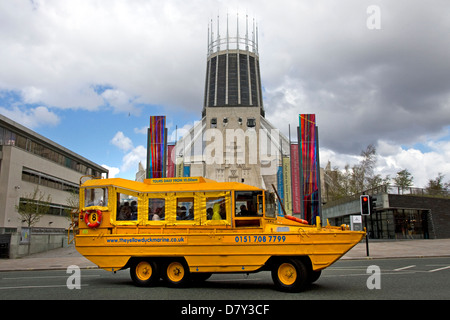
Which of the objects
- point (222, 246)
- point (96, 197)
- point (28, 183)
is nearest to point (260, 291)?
point (222, 246)

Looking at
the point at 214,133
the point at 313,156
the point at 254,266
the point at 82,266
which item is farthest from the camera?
the point at 214,133

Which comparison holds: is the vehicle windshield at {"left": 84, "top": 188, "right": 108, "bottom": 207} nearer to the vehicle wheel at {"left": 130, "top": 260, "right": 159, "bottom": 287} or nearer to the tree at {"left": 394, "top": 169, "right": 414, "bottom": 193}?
the vehicle wheel at {"left": 130, "top": 260, "right": 159, "bottom": 287}

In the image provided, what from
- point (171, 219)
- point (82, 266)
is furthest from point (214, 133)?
point (171, 219)

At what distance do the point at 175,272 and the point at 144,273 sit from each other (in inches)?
34.0

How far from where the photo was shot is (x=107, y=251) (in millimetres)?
10461

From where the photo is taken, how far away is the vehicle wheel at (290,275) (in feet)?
29.4

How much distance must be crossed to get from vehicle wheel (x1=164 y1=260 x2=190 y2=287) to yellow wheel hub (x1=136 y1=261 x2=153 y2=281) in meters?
0.47

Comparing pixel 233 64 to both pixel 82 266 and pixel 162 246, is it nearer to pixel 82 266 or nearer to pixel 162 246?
pixel 82 266

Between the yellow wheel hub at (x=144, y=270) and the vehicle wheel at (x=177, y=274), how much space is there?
47 cm

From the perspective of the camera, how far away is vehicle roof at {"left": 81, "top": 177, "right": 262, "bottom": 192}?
1025 cm

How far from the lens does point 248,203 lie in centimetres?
1010

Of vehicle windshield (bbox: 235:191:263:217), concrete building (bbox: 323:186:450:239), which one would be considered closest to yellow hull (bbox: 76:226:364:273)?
vehicle windshield (bbox: 235:191:263:217)
